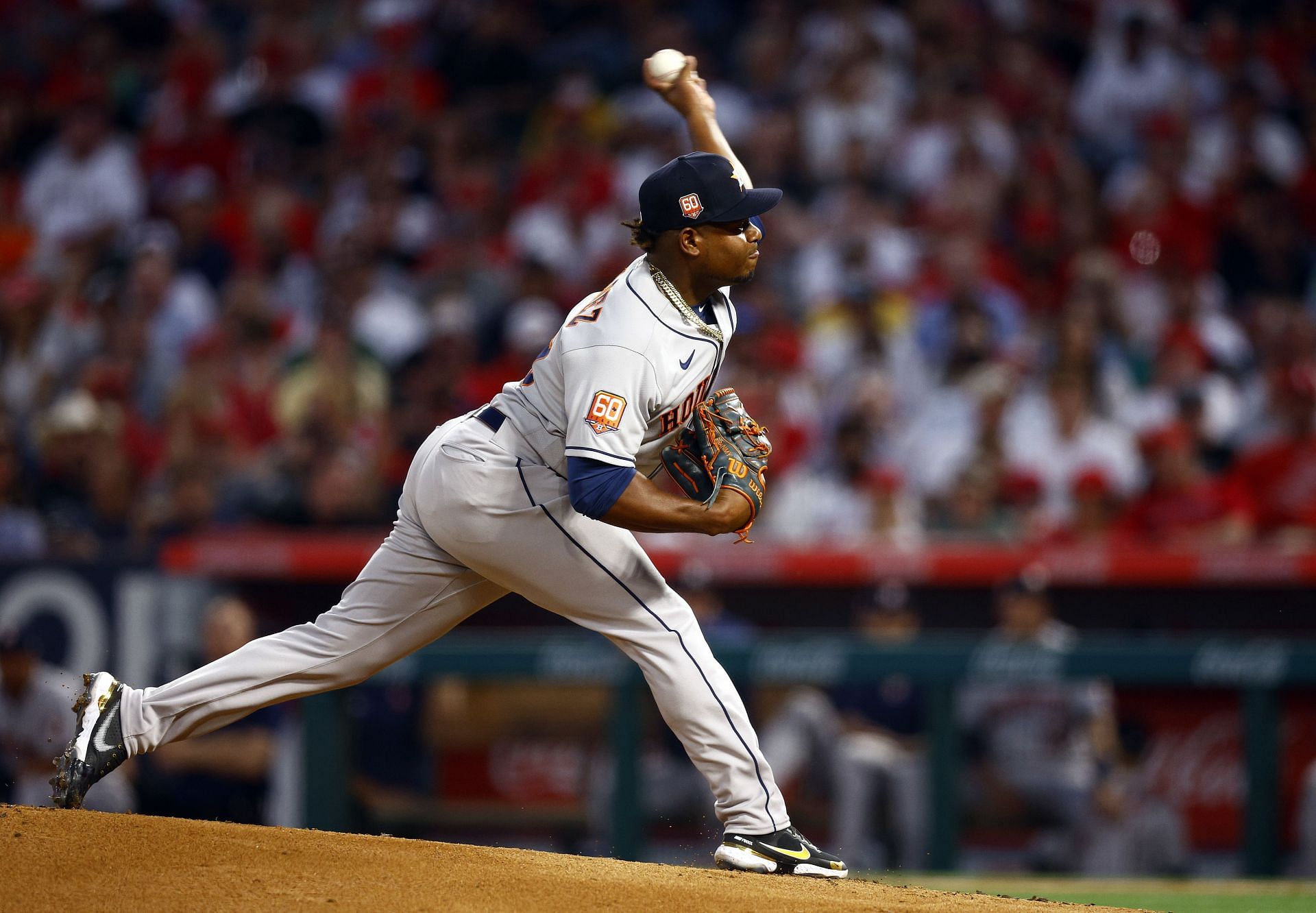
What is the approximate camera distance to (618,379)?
3607 millimetres

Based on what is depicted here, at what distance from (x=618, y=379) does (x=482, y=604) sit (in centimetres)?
80

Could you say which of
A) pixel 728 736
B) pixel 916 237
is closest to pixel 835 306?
pixel 916 237

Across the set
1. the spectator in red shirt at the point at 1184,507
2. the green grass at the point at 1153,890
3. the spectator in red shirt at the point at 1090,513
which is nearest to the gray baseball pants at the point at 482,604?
the green grass at the point at 1153,890

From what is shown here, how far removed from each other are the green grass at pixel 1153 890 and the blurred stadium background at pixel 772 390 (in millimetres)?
231

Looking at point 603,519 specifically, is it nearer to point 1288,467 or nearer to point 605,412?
point 605,412

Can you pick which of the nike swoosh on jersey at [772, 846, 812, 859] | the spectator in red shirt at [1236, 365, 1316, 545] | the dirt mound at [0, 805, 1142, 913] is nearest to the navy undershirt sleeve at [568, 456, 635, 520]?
the dirt mound at [0, 805, 1142, 913]

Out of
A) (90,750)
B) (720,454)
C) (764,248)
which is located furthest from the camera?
(764,248)

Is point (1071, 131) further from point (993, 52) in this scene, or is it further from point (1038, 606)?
point (1038, 606)

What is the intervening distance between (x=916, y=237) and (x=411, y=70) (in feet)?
12.9

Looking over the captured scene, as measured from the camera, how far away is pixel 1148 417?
771 cm

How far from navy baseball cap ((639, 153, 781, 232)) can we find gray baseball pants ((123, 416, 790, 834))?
0.65 metres

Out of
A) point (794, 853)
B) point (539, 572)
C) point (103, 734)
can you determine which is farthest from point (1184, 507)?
point (103, 734)

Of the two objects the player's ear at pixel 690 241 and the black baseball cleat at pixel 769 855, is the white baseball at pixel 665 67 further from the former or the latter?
the black baseball cleat at pixel 769 855

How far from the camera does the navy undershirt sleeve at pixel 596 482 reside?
3.58 meters
